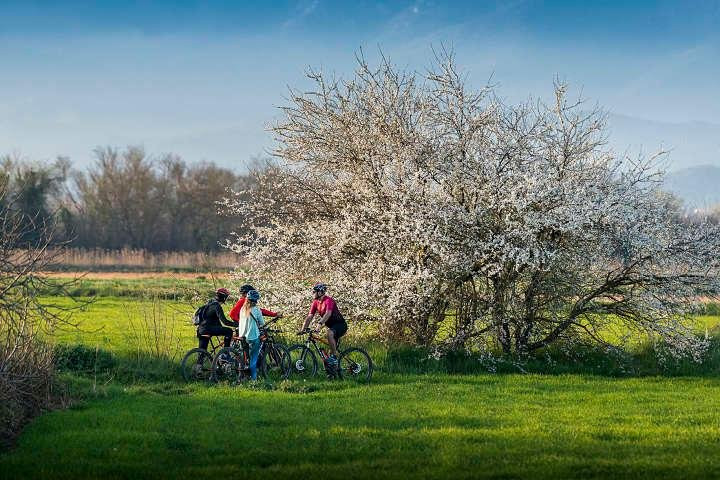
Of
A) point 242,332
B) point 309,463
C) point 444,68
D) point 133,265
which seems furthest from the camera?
point 133,265

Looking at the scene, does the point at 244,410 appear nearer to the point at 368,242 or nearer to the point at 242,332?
the point at 242,332

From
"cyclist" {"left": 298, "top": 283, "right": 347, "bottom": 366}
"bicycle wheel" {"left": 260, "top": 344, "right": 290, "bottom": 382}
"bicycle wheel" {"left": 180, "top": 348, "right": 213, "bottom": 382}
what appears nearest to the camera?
"bicycle wheel" {"left": 180, "top": 348, "right": 213, "bottom": 382}

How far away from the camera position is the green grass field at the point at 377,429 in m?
10.0

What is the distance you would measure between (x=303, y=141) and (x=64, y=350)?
307 inches

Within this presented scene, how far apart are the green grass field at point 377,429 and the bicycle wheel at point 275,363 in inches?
18.3

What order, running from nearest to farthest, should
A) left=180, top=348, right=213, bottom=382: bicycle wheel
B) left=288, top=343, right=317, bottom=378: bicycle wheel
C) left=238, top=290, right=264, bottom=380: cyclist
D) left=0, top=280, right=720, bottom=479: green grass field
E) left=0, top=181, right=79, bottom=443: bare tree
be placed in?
left=0, top=280, right=720, bottom=479: green grass field < left=0, top=181, right=79, bottom=443: bare tree < left=238, top=290, right=264, bottom=380: cyclist < left=180, top=348, right=213, bottom=382: bicycle wheel < left=288, top=343, right=317, bottom=378: bicycle wheel

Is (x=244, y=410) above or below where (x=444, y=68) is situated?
below

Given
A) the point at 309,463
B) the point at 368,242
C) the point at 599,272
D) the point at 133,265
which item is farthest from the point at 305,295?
the point at 133,265

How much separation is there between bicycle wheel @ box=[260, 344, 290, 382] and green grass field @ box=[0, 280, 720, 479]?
466mm

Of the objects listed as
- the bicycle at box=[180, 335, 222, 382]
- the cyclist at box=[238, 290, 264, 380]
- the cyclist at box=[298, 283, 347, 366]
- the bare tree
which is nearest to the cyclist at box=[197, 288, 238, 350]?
the bicycle at box=[180, 335, 222, 382]

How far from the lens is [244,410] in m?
13.5

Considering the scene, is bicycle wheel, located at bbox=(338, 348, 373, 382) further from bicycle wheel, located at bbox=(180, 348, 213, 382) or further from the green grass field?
bicycle wheel, located at bbox=(180, 348, 213, 382)

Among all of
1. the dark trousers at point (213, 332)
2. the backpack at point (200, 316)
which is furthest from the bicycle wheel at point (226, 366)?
the backpack at point (200, 316)

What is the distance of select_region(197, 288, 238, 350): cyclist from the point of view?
17.1 meters
